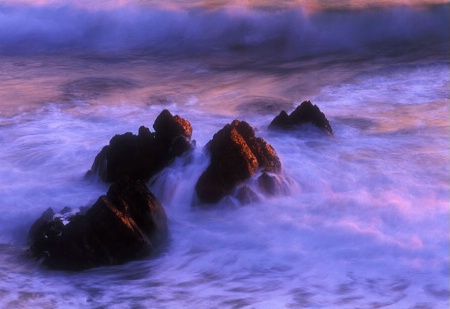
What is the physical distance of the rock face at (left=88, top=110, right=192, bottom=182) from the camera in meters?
7.19

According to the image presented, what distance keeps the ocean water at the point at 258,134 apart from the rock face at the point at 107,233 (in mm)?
121

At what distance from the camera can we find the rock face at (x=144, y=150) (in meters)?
7.19

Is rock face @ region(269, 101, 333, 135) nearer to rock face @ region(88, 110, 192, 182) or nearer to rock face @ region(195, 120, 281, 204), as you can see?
rock face @ region(88, 110, 192, 182)

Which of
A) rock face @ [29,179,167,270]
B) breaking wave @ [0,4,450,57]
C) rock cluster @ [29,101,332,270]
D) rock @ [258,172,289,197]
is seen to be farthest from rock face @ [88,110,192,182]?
breaking wave @ [0,4,450,57]

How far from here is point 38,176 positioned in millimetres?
8125

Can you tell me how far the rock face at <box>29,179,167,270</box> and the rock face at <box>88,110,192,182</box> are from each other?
102 cm

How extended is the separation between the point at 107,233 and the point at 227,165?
5.06ft

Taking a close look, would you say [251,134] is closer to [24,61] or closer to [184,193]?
[184,193]

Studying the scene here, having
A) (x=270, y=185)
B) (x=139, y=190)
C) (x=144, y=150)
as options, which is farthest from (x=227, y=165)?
(x=139, y=190)

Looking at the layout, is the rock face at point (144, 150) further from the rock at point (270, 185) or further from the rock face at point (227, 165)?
the rock at point (270, 185)

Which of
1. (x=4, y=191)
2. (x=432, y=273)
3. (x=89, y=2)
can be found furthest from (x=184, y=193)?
(x=89, y=2)

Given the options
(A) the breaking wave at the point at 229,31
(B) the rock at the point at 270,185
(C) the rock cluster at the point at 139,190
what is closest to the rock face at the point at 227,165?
(C) the rock cluster at the point at 139,190

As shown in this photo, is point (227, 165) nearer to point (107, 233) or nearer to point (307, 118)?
point (107, 233)

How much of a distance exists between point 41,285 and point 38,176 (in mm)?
2733
